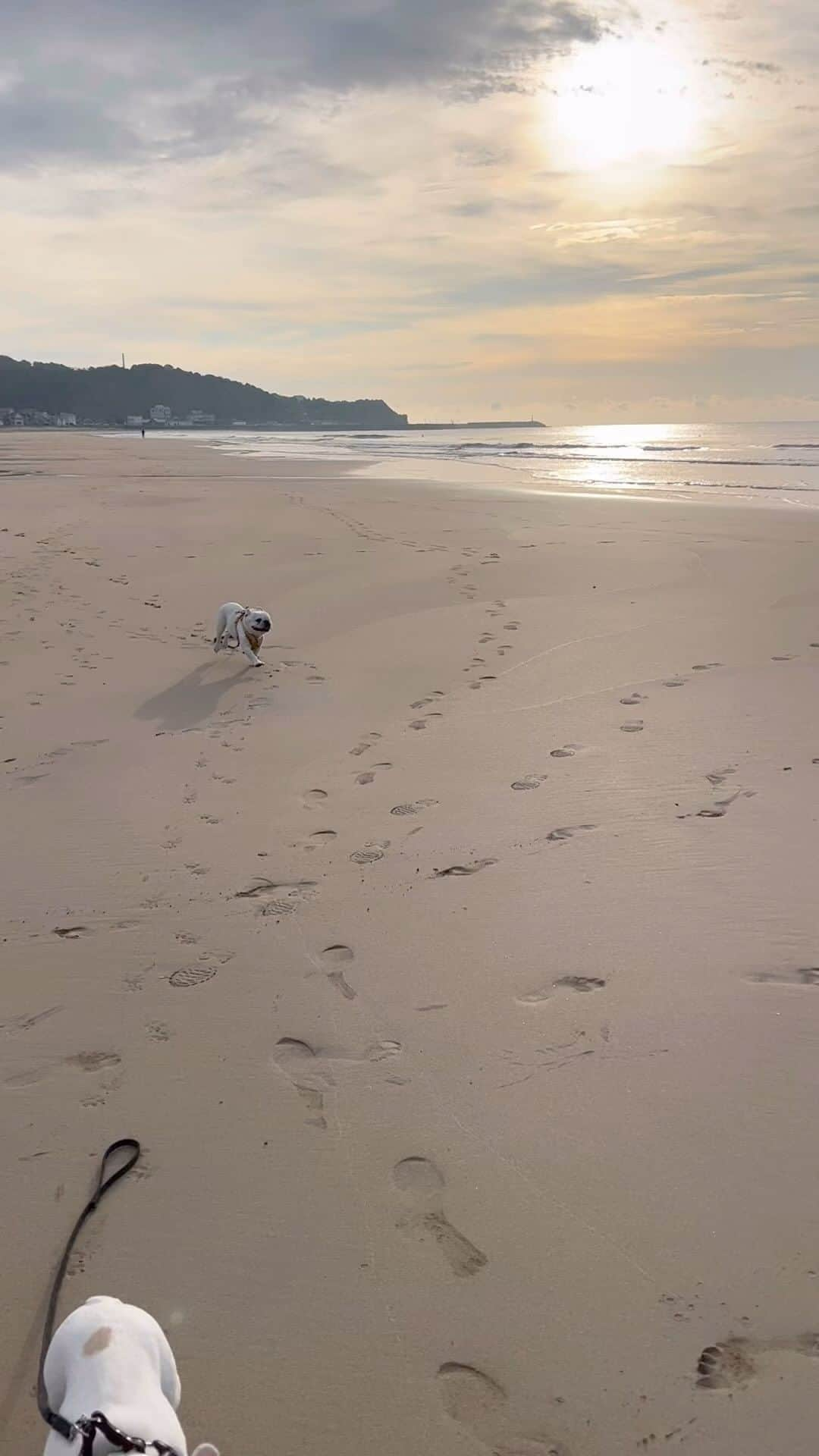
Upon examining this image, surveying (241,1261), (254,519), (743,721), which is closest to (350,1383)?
(241,1261)

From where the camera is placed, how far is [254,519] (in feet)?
41.6

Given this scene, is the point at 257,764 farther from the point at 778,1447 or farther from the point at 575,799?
the point at 778,1447

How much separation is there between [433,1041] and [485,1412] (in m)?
0.98

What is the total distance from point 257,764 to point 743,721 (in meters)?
2.48

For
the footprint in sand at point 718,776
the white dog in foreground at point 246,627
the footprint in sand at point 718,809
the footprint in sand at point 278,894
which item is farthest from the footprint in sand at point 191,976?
the white dog in foreground at point 246,627

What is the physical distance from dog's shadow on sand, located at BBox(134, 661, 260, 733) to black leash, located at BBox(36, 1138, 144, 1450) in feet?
10.4

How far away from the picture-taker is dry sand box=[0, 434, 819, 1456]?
5.78 feet

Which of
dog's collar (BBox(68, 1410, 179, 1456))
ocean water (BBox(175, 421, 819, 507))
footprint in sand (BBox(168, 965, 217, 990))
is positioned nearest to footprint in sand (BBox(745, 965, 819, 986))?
footprint in sand (BBox(168, 965, 217, 990))

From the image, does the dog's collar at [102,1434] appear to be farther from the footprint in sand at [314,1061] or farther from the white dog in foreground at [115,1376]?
the footprint in sand at [314,1061]

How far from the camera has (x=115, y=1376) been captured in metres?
1.50

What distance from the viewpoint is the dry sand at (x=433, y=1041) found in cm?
176

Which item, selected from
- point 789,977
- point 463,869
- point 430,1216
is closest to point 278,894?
point 463,869

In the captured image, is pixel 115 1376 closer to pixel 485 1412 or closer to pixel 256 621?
pixel 485 1412

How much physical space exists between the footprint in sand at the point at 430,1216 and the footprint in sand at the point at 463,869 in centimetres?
134
